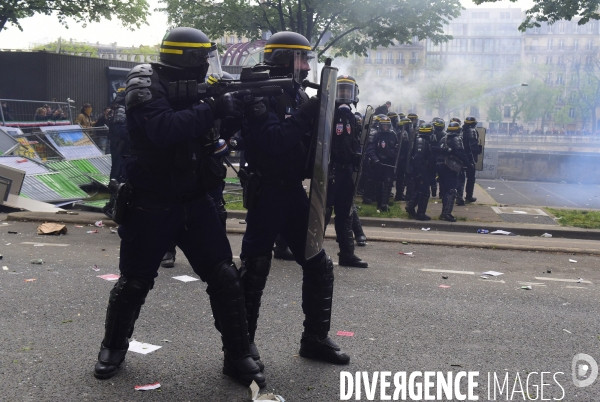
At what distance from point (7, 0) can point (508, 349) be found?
22430 millimetres

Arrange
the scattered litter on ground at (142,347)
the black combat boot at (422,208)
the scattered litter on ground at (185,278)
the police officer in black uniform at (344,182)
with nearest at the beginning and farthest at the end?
the scattered litter on ground at (142,347) → the scattered litter on ground at (185,278) → the police officer in black uniform at (344,182) → the black combat boot at (422,208)

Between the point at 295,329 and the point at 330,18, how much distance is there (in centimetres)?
1423

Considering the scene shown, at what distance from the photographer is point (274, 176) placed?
13.3 feet

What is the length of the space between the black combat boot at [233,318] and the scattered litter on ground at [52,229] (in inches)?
231

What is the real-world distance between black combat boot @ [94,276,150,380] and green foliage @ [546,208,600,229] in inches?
377

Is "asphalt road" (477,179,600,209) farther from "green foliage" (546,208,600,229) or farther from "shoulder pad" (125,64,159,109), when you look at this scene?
"shoulder pad" (125,64,159,109)

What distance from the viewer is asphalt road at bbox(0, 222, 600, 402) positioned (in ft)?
12.4

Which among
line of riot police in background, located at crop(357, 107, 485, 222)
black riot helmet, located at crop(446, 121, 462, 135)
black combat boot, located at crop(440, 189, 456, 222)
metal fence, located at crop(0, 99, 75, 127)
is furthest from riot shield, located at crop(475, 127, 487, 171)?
metal fence, located at crop(0, 99, 75, 127)

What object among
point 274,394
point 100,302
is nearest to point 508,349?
point 274,394

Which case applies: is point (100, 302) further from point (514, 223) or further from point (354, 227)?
point (514, 223)

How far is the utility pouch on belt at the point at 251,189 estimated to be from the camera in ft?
13.3

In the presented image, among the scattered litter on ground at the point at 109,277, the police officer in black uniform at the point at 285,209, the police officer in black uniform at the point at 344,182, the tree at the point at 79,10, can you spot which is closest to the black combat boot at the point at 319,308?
the police officer in black uniform at the point at 285,209

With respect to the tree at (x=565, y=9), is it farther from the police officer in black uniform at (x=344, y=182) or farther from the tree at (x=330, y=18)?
the police officer in black uniform at (x=344, y=182)

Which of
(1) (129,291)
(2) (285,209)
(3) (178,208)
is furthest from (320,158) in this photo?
(1) (129,291)
